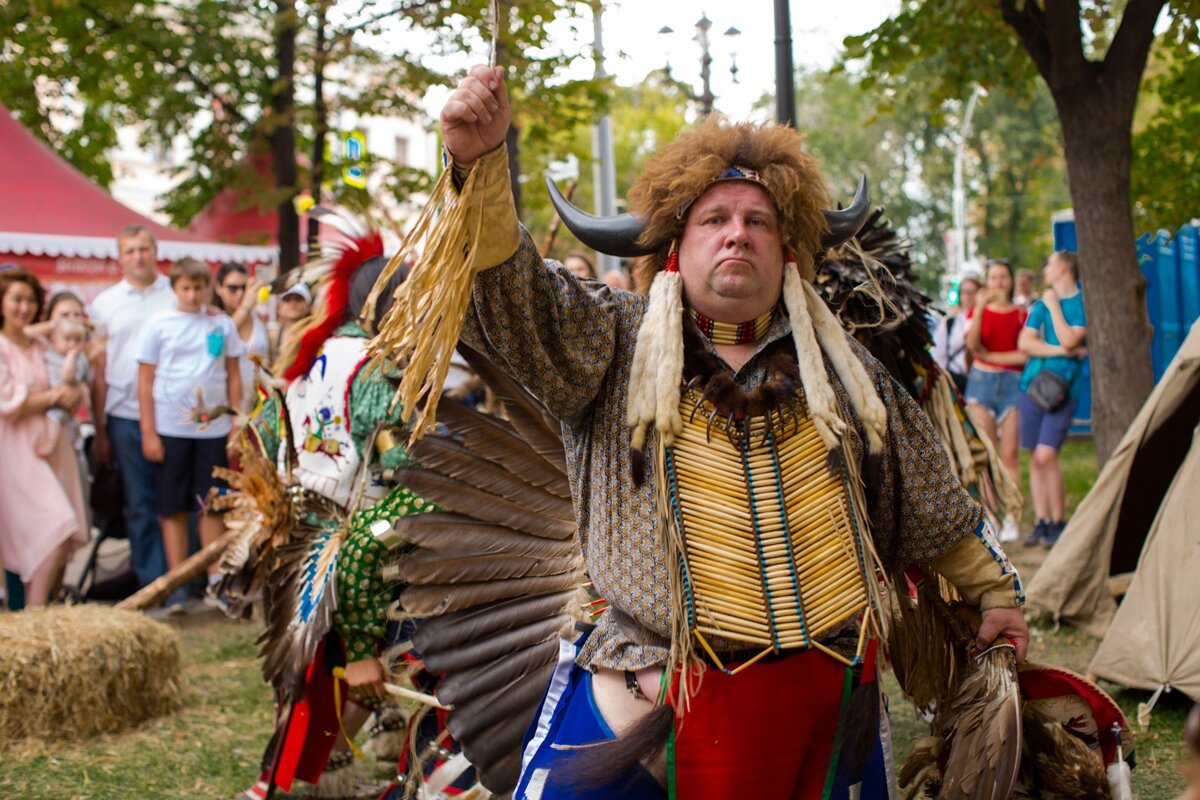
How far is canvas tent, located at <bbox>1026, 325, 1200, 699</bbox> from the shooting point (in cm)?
460

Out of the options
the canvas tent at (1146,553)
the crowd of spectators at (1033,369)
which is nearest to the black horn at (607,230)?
the canvas tent at (1146,553)

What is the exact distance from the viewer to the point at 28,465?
654 cm

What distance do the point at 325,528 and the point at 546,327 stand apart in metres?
1.90

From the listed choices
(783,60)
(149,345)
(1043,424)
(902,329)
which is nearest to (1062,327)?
(1043,424)

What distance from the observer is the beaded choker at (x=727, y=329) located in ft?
8.53

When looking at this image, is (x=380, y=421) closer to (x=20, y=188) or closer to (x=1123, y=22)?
(x=1123, y=22)

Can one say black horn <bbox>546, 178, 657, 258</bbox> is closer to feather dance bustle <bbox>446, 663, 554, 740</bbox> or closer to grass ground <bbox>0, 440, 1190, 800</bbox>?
feather dance bustle <bbox>446, 663, 554, 740</bbox>

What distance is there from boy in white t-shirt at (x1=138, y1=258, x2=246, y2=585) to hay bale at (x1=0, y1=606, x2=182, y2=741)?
1791mm

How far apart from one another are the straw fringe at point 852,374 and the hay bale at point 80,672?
3569mm

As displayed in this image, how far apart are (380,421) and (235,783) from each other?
1.56 metres

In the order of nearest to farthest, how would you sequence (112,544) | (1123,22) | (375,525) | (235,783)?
(375,525)
(235,783)
(1123,22)
(112,544)

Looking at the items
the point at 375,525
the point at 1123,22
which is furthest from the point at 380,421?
the point at 1123,22

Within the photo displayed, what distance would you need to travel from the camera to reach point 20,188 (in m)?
10.4

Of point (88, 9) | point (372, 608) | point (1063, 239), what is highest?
point (88, 9)
